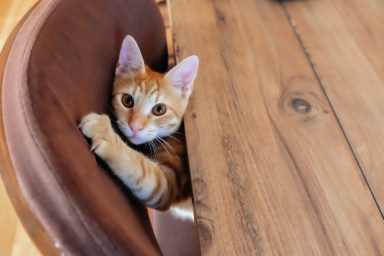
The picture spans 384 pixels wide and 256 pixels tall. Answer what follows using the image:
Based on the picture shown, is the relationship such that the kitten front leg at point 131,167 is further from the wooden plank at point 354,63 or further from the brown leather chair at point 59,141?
the wooden plank at point 354,63

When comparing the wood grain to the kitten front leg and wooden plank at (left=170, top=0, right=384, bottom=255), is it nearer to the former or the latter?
the kitten front leg

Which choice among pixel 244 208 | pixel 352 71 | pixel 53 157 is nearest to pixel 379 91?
pixel 352 71

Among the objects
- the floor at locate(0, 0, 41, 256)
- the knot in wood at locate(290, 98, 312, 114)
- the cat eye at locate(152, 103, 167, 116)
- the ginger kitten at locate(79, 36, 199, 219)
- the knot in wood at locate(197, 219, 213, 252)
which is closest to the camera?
the knot in wood at locate(197, 219, 213, 252)

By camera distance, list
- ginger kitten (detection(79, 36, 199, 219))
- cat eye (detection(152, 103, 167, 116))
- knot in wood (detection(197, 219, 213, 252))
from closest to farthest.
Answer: knot in wood (detection(197, 219, 213, 252)), ginger kitten (detection(79, 36, 199, 219)), cat eye (detection(152, 103, 167, 116))

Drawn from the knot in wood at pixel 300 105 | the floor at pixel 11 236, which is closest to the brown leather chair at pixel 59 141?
the knot in wood at pixel 300 105

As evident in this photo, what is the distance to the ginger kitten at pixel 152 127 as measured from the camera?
72 cm

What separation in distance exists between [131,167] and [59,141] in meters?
0.26

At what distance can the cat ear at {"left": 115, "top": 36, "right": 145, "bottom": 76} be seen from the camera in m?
0.84

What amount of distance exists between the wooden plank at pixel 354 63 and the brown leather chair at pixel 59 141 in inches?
18.9

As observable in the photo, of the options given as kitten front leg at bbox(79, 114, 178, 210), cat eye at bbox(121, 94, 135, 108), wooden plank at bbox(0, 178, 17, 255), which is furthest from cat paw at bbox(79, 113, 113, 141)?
wooden plank at bbox(0, 178, 17, 255)

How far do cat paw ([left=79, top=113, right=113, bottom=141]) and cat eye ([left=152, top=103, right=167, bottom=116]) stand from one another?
30 centimetres

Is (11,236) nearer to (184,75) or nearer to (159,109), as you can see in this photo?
(159,109)

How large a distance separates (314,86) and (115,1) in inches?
20.0

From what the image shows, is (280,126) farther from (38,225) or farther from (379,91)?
(38,225)
